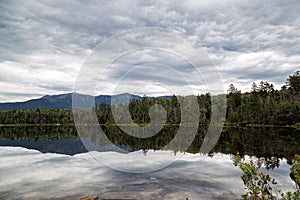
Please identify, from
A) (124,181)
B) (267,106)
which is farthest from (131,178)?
(267,106)

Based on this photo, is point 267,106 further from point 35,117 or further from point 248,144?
point 35,117

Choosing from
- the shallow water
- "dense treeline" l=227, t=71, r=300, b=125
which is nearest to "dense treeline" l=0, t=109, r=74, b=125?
"dense treeline" l=227, t=71, r=300, b=125

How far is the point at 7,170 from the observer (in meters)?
20.8

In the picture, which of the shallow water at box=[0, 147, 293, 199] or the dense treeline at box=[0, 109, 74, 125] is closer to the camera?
the shallow water at box=[0, 147, 293, 199]

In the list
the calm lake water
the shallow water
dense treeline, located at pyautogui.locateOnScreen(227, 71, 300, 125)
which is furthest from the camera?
dense treeline, located at pyautogui.locateOnScreen(227, 71, 300, 125)

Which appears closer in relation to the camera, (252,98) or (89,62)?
(89,62)

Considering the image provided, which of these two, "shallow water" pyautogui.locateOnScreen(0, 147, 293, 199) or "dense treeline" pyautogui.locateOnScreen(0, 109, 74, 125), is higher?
"dense treeline" pyautogui.locateOnScreen(0, 109, 74, 125)

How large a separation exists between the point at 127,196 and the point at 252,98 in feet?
303

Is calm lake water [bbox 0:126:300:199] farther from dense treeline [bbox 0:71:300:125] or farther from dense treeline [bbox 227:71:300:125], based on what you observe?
dense treeline [bbox 227:71:300:125]

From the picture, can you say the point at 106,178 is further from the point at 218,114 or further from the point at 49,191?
the point at 218,114

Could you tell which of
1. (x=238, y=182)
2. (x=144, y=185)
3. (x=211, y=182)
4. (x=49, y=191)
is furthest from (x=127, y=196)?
(x=238, y=182)

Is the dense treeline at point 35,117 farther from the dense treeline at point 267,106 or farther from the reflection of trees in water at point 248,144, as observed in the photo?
the reflection of trees in water at point 248,144

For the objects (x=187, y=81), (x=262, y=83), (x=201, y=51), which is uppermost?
(x=262, y=83)

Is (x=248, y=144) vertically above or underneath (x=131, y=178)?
above
